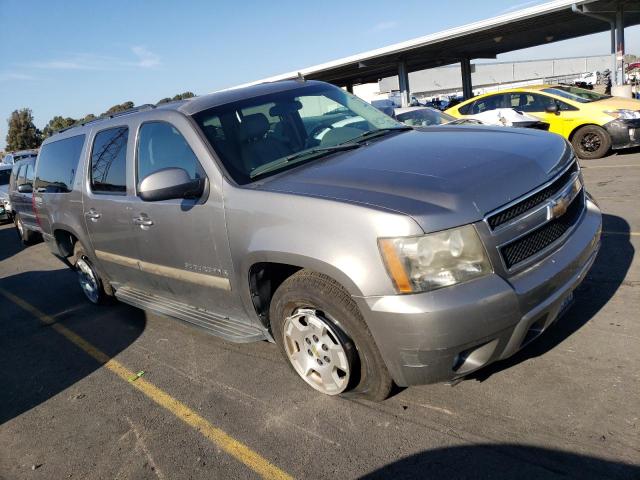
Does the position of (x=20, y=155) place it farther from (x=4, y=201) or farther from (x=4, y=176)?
(x=4, y=201)

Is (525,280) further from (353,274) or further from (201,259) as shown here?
(201,259)

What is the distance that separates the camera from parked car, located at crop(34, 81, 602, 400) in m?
2.46

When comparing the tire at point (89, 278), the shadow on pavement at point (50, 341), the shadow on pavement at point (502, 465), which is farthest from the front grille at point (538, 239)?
the tire at point (89, 278)

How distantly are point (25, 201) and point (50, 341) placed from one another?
509 cm

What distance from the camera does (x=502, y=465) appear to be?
7.95ft

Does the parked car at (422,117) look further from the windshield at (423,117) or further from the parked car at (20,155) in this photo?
the parked car at (20,155)

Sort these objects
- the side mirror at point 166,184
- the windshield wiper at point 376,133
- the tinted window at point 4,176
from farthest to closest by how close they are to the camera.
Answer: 1. the tinted window at point 4,176
2. the windshield wiper at point 376,133
3. the side mirror at point 166,184

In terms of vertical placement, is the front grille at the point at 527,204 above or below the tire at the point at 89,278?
above

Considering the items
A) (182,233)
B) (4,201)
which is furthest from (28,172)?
(182,233)

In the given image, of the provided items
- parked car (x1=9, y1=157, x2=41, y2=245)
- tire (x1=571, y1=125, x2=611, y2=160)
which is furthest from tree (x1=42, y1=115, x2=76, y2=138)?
tire (x1=571, y1=125, x2=611, y2=160)

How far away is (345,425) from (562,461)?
112 centimetres

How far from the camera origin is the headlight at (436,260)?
245cm

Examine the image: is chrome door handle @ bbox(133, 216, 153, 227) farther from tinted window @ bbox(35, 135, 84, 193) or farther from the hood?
tinted window @ bbox(35, 135, 84, 193)

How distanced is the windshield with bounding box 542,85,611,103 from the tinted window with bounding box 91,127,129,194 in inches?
384
